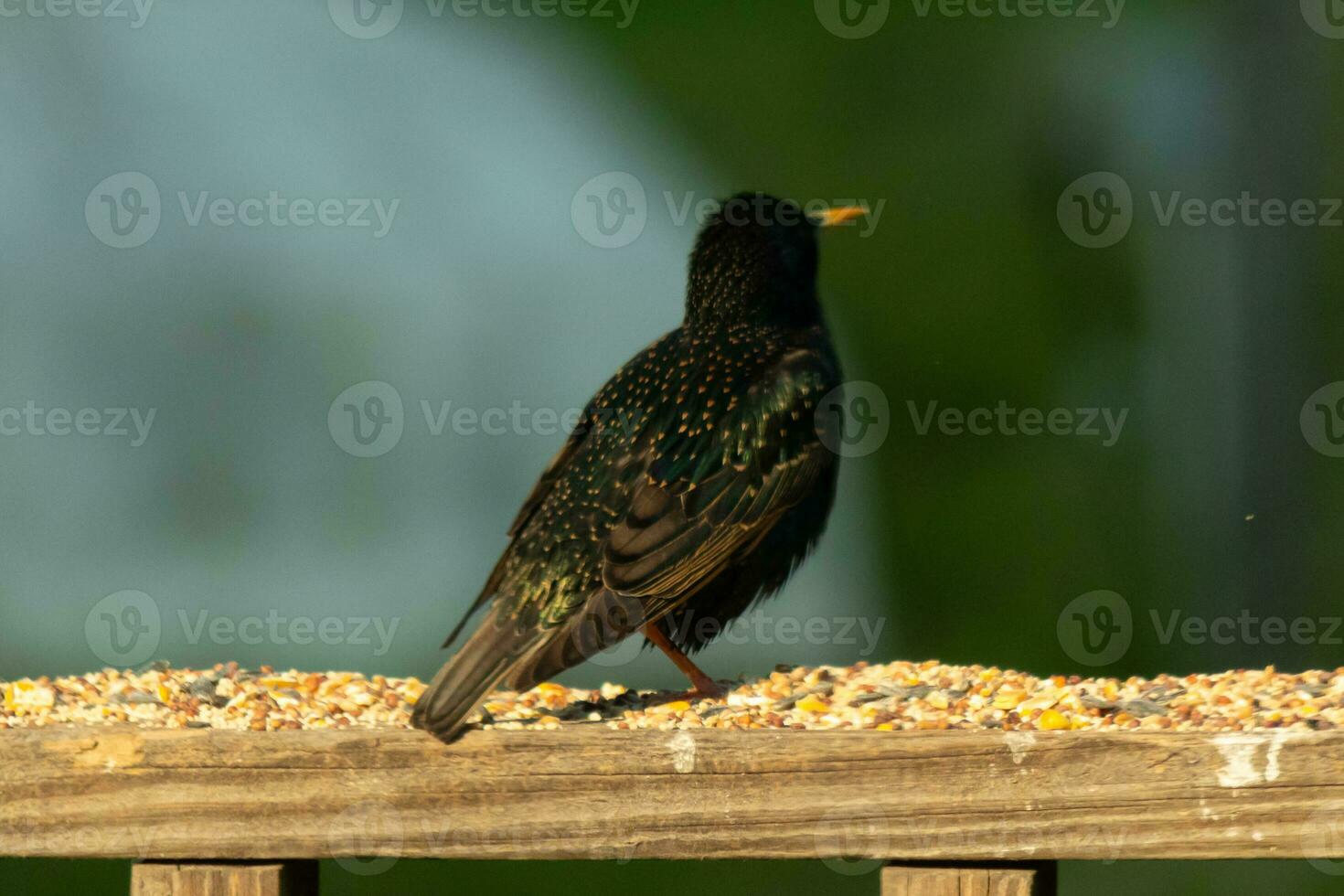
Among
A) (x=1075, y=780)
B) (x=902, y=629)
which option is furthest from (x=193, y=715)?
(x=902, y=629)

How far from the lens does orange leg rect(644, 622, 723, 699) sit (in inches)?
140

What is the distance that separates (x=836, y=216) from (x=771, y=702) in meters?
1.56

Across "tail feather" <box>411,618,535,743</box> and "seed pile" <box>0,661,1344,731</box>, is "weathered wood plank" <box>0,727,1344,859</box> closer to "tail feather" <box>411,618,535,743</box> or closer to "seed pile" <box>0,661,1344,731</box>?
"tail feather" <box>411,618,535,743</box>

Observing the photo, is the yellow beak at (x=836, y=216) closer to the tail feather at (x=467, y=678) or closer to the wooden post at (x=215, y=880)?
the tail feather at (x=467, y=678)

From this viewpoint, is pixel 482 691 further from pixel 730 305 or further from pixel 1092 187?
pixel 1092 187

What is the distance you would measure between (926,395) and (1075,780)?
4.03 m

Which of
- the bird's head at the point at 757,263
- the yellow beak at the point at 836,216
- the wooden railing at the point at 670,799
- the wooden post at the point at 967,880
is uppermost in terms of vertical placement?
the yellow beak at the point at 836,216

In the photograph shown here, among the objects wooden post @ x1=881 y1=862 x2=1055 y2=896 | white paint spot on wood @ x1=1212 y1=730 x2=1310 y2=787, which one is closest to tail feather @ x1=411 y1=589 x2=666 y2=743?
wooden post @ x1=881 y1=862 x2=1055 y2=896

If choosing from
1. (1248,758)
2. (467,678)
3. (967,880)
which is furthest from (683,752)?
(1248,758)

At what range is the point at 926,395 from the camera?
21.0 ft

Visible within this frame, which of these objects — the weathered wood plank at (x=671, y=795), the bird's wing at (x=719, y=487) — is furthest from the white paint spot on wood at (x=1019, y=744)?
the bird's wing at (x=719, y=487)

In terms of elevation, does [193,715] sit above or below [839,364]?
below

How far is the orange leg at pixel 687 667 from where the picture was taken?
3560 mm

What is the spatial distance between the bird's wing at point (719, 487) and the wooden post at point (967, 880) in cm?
111
